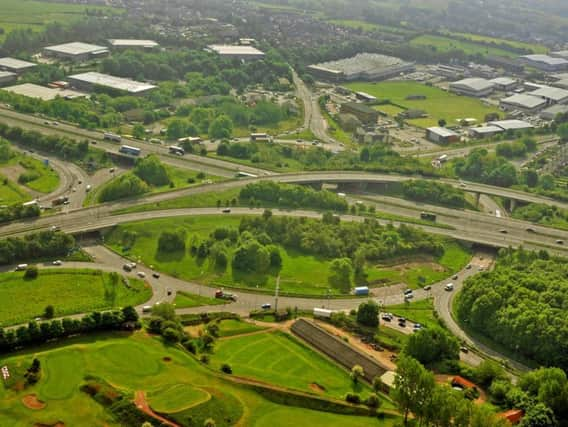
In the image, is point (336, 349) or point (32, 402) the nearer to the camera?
point (32, 402)

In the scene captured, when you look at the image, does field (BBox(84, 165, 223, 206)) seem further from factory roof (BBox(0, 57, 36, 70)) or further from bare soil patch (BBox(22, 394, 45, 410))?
factory roof (BBox(0, 57, 36, 70))

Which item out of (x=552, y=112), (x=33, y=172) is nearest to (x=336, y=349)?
(x=33, y=172)

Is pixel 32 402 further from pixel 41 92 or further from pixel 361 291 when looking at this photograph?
pixel 41 92

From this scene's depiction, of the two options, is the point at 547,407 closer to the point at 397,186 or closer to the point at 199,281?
the point at 199,281

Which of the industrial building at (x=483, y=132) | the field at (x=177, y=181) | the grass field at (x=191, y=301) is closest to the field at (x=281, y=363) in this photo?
the grass field at (x=191, y=301)

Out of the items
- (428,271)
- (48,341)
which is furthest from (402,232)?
(48,341)
